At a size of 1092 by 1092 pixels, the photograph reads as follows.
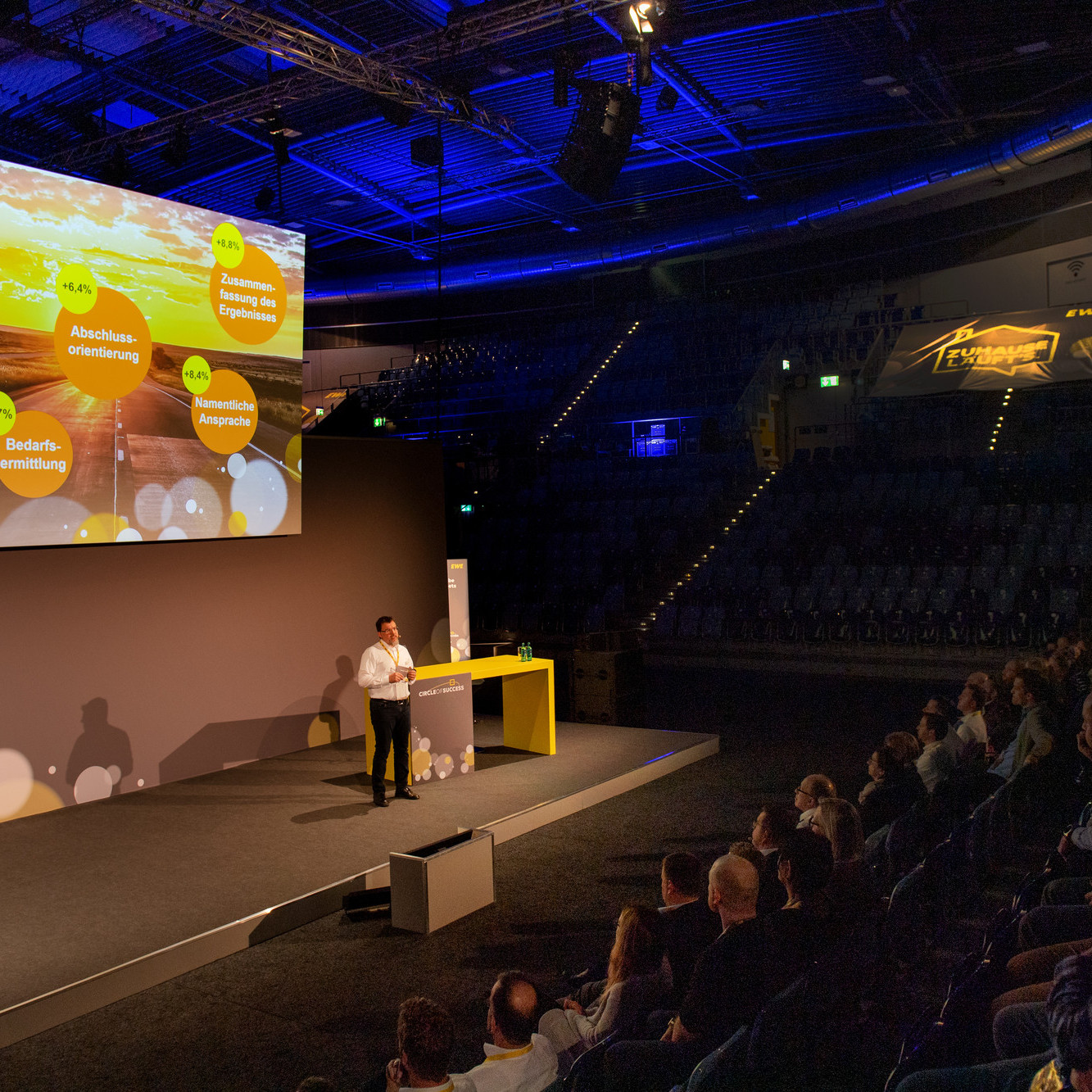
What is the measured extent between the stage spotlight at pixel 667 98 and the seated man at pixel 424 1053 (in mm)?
11245

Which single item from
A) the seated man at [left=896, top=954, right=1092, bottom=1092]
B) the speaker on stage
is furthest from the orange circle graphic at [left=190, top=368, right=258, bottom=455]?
the seated man at [left=896, top=954, right=1092, bottom=1092]

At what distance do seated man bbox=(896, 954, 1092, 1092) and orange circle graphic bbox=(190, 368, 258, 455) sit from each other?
611 cm

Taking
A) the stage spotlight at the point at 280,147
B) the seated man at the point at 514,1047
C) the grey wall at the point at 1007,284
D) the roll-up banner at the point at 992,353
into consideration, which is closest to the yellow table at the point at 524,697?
the seated man at the point at 514,1047

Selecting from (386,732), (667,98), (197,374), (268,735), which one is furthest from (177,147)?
(386,732)

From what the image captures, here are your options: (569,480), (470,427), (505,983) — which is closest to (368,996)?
(505,983)

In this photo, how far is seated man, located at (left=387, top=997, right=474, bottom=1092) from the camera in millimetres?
2424

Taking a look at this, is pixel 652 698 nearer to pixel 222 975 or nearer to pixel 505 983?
pixel 222 975

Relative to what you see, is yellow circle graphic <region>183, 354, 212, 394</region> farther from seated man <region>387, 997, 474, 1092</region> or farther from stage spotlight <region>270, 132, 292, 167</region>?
stage spotlight <region>270, 132, 292, 167</region>

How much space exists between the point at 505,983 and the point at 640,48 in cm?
815

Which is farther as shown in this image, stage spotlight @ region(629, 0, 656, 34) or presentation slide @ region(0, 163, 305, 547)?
stage spotlight @ region(629, 0, 656, 34)

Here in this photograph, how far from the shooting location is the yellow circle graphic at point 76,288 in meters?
5.77

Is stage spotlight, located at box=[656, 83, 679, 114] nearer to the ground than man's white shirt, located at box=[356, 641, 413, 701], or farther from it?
farther from it

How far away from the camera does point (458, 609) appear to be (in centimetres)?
1005

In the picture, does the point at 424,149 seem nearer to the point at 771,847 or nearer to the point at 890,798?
the point at 890,798
